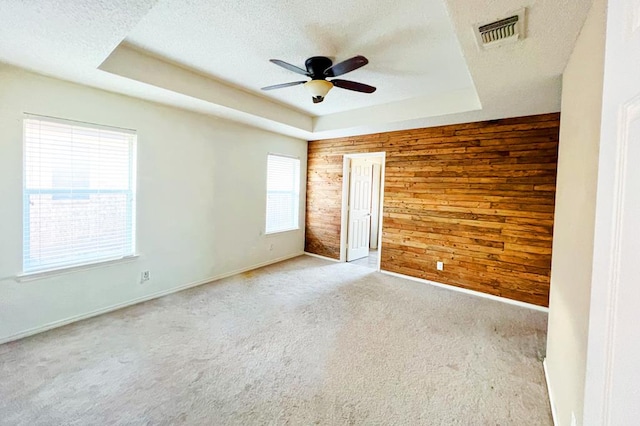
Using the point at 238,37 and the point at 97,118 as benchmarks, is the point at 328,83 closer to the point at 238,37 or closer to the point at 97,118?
the point at 238,37

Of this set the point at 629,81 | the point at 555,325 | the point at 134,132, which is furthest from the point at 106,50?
the point at 555,325

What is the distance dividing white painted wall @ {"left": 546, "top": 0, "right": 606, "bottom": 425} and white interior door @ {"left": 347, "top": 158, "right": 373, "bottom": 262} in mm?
3623

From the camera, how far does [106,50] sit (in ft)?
7.02

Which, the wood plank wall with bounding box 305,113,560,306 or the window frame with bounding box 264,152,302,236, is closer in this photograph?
the wood plank wall with bounding box 305,113,560,306

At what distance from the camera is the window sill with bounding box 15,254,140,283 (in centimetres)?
257

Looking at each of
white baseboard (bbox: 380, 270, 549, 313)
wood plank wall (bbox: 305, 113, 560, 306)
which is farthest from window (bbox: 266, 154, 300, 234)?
white baseboard (bbox: 380, 270, 549, 313)

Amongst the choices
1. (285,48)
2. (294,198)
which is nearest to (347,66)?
(285,48)

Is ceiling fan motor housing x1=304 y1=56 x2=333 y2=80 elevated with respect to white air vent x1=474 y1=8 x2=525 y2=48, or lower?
elevated

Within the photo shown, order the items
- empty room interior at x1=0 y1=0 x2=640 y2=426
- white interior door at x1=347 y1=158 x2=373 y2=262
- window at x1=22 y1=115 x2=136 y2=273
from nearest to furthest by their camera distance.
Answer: empty room interior at x1=0 y1=0 x2=640 y2=426, window at x1=22 y1=115 x2=136 y2=273, white interior door at x1=347 y1=158 x2=373 y2=262

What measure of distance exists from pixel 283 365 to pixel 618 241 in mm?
2261

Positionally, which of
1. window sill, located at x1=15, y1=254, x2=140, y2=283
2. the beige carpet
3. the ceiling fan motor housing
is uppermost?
the ceiling fan motor housing

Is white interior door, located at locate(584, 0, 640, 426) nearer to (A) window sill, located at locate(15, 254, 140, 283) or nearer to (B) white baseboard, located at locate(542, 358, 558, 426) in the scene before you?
(B) white baseboard, located at locate(542, 358, 558, 426)

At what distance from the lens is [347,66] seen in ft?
7.47

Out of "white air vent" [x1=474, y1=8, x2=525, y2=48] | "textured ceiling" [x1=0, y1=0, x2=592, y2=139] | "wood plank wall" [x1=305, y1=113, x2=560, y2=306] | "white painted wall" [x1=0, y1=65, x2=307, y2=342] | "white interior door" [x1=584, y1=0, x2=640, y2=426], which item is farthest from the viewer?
"wood plank wall" [x1=305, y1=113, x2=560, y2=306]
